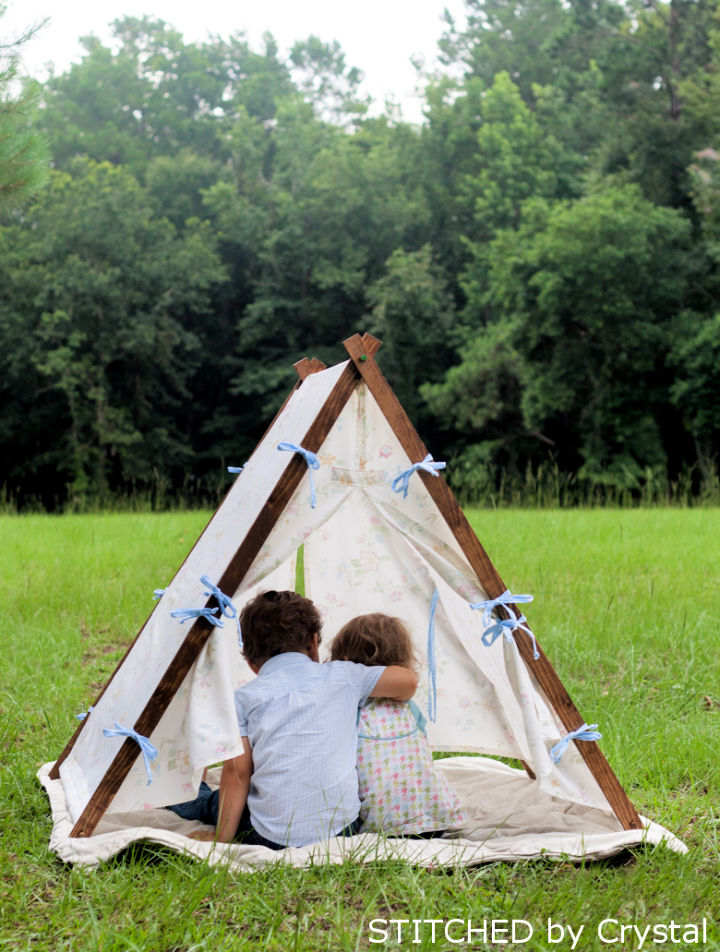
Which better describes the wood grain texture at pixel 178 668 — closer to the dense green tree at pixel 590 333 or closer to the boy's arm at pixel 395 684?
the boy's arm at pixel 395 684

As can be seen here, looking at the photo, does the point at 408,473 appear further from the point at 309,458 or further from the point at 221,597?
the point at 221,597

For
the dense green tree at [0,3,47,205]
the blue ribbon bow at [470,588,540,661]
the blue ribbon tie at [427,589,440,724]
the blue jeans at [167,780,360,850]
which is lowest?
the blue jeans at [167,780,360,850]

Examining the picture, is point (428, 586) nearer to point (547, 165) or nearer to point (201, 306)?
point (201, 306)

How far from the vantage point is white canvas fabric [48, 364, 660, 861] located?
2.78 metres

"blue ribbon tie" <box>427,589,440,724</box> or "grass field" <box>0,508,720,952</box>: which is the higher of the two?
"blue ribbon tie" <box>427,589,440,724</box>

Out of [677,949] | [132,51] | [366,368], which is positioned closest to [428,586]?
[366,368]

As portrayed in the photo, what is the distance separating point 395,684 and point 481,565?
44 centimetres

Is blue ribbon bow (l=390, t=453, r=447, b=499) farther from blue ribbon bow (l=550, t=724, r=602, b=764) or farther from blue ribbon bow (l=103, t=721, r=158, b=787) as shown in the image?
blue ribbon bow (l=103, t=721, r=158, b=787)

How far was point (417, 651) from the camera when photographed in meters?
3.54

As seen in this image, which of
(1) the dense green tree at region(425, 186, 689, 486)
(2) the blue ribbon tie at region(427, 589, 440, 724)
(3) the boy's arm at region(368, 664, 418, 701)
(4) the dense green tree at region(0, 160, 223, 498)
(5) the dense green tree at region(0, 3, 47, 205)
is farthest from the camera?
(4) the dense green tree at region(0, 160, 223, 498)

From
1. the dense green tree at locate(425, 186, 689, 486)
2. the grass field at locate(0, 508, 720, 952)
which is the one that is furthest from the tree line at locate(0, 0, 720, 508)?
the grass field at locate(0, 508, 720, 952)

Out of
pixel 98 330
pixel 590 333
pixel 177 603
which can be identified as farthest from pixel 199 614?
pixel 98 330

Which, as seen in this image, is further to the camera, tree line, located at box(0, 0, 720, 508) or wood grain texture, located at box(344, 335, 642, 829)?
tree line, located at box(0, 0, 720, 508)

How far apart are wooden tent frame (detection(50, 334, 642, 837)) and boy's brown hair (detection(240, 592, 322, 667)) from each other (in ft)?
0.72
